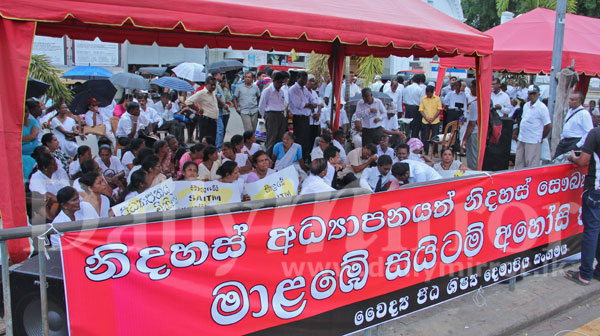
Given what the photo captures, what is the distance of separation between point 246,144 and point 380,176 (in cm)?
237

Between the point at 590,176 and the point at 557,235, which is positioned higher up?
the point at 590,176

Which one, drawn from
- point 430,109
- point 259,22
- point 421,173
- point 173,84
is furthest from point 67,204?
point 430,109

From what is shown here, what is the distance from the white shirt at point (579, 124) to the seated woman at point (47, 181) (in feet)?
24.3

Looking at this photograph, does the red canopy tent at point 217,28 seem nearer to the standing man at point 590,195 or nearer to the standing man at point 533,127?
the standing man at point 533,127

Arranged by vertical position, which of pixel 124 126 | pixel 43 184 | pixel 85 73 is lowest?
pixel 43 184

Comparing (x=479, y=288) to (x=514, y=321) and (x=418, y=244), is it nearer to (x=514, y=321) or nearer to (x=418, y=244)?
(x=514, y=321)

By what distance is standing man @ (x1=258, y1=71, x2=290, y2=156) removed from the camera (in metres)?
9.58

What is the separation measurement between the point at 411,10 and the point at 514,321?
4889 mm

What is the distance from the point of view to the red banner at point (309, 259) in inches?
112

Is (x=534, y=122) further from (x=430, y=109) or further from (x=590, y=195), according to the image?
(x=590, y=195)

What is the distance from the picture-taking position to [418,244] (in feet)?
13.7

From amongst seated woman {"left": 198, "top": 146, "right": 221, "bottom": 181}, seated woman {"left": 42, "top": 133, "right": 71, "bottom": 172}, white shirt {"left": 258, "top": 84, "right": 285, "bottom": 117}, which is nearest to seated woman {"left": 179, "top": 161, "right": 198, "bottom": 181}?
seated woman {"left": 198, "top": 146, "right": 221, "bottom": 181}

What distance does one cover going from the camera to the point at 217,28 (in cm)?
511

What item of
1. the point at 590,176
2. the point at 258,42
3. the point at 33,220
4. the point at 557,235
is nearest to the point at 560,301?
the point at 557,235
